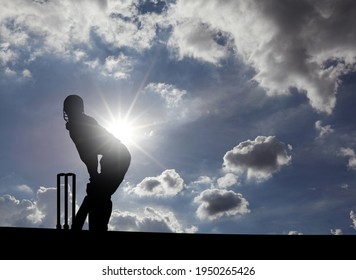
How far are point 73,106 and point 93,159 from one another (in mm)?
1182

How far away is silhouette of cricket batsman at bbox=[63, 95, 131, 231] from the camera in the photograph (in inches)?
420

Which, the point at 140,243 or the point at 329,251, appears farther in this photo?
the point at 329,251

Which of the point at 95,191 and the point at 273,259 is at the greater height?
the point at 95,191

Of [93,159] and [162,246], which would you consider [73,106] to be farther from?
[162,246]

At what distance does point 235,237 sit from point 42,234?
3631 mm

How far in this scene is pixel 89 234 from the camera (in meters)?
9.44

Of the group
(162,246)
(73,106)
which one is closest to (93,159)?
(73,106)

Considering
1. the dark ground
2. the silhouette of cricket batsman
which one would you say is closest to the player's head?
the silhouette of cricket batsman

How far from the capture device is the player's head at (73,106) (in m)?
10.8

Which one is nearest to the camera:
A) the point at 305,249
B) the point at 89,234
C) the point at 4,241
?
the point at 4,241

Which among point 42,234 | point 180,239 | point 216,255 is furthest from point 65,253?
point 216,255

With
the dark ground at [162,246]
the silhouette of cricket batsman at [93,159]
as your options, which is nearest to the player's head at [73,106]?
the silhouette of cricket batsman at [93,159]

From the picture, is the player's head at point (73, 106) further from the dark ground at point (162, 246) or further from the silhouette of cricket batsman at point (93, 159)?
the dark ground at point (162, 246)

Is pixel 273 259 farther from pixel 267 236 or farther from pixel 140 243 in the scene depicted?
pixel 140 243
